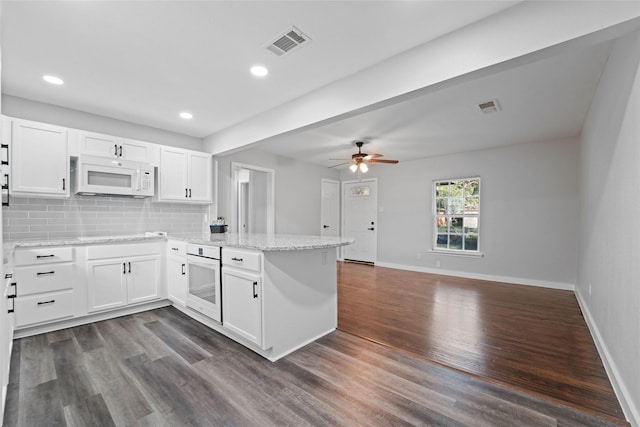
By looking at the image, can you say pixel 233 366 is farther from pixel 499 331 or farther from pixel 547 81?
pixel 547 81

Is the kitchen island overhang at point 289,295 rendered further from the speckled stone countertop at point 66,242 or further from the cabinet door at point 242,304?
the speckled stone countertop at point 66,242

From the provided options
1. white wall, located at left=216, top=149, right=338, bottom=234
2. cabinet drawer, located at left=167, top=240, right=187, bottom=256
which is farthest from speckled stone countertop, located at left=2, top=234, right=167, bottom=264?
white wall, located at left=216, top=149, right=338, bottom=234

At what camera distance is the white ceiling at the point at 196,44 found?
1815 millimetres

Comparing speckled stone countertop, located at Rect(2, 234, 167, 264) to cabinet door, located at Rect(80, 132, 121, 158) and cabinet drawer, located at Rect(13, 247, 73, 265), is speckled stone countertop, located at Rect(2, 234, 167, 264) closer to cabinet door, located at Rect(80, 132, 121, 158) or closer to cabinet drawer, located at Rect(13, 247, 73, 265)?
cabinet drawer, located at Rect(13, 247, 73, 265)

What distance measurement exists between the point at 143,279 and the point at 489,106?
4.46 m

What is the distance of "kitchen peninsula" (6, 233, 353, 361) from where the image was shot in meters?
2.28

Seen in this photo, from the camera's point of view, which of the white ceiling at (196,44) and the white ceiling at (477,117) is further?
the white ceiling at (477,117)

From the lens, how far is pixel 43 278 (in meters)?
2.72

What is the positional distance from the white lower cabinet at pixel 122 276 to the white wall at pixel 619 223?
4139 millimetres

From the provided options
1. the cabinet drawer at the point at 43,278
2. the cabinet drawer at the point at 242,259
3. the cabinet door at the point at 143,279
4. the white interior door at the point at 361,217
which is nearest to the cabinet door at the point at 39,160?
the cabinet drawer at the point at 43,278

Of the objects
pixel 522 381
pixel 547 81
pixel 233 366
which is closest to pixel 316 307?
pixel 233 366

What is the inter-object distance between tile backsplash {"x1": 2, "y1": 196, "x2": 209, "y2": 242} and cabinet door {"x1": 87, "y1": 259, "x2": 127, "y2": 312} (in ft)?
2.31

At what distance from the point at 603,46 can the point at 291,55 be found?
2.36 m

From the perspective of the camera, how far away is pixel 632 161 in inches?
65.9
